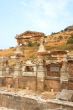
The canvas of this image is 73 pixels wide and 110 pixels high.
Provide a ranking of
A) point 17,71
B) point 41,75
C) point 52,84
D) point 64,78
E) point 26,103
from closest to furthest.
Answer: point 26,103, point 64,78, point 52,84, point 41,75, point 17,71

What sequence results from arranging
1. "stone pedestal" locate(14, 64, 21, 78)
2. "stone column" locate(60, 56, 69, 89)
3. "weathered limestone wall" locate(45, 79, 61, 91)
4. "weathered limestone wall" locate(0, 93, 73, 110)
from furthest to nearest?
"stone pedestal" locate(14, 64, 21, 78) → "weathered limestone wall" locate(45, 79, 61, 91) → "stone column" locate(60, 56, 69, 89) → "weathered limestone wall" locate(0, 93, 73, 110)

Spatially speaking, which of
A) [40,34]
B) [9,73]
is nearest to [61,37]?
[40,34]

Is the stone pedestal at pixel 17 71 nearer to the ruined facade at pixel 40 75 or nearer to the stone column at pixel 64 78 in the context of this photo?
the ruined facade at pixel 40 75

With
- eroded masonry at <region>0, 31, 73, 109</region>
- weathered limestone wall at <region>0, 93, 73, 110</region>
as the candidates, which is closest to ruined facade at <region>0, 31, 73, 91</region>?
eroded masonry at <region>0, 31, 73, 109</region>

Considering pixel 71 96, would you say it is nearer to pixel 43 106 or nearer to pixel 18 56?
pixel 43 106

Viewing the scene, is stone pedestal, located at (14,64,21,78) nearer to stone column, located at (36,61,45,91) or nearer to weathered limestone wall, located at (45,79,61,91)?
stone column, located at (36,61,45,91)

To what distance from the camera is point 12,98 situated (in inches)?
708

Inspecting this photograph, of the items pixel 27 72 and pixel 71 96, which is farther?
pixel 27 72

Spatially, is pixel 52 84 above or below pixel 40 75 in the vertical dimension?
below

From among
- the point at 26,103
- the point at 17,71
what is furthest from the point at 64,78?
the point at 17,71

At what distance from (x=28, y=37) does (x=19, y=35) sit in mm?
2289

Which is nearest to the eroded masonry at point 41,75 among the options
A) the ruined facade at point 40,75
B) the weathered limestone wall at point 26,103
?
the ruined facade at point 40,75

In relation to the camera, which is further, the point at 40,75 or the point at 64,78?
the point at 40,75

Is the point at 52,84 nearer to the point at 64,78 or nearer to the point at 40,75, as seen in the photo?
the point at 40,75
